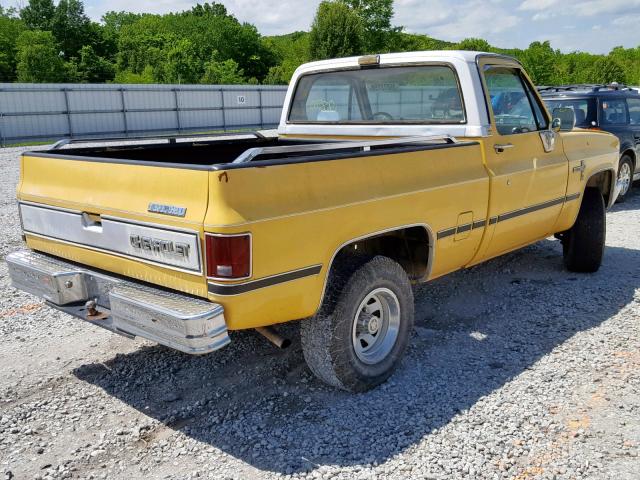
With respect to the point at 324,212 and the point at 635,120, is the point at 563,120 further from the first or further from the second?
the point at 635,120

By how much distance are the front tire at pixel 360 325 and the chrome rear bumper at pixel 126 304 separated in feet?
2.44

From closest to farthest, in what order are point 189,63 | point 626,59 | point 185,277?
1. point 185,277
2. point 189,63
3. point 626,59

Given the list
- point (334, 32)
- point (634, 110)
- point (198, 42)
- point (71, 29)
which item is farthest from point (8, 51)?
point (634, 110)

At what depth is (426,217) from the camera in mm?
3783

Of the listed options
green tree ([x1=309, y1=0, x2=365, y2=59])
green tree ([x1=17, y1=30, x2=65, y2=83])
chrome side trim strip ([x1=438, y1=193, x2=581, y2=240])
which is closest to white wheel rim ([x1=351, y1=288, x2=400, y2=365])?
chrome side trim strip ([x1=438, y1=193, x2=581, y2=240])

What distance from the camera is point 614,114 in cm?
966

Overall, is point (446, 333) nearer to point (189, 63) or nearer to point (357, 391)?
point (357, 391)

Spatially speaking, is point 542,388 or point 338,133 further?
point 338,133

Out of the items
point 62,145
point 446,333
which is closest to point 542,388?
point 446,333

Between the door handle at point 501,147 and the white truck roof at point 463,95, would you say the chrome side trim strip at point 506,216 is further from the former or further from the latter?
the white truck roof at point 463,95

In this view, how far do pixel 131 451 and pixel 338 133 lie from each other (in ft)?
10.2

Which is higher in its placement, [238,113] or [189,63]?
[189,63]

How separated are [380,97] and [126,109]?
883 inches

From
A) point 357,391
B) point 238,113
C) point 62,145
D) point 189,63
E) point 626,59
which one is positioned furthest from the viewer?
point 626,59
